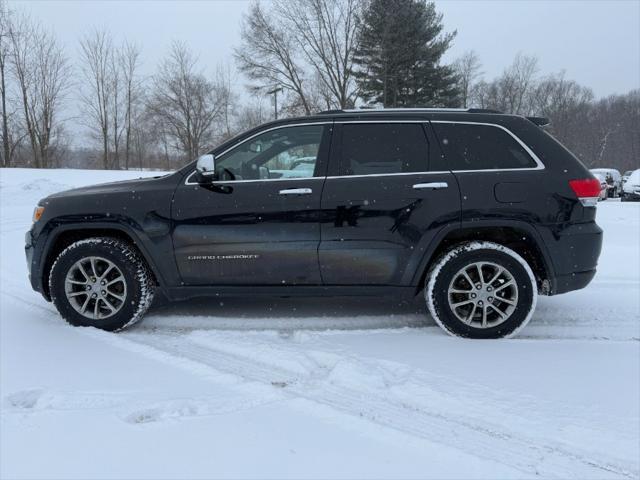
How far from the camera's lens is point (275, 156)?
3992 mm

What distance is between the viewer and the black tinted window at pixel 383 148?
3.72m

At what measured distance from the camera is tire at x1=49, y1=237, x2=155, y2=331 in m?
3.81

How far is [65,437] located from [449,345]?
2.56 m

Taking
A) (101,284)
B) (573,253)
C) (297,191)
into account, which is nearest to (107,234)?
(101,284)

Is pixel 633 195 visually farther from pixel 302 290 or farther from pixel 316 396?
pixel 316 396

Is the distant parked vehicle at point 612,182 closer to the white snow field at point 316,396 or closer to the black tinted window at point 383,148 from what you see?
the white snow field at point 316,396

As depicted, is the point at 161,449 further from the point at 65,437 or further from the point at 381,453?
the point at 381,453

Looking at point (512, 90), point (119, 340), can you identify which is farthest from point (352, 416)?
point (512, 90)

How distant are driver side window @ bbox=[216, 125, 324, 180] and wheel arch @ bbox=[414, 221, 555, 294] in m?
1.18

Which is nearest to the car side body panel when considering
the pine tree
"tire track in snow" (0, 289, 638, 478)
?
"tire track in snow" (0, 289, 638, 478)

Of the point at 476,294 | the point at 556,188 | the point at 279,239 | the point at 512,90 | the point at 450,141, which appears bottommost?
the point at 476,294

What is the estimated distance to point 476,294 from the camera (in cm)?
366

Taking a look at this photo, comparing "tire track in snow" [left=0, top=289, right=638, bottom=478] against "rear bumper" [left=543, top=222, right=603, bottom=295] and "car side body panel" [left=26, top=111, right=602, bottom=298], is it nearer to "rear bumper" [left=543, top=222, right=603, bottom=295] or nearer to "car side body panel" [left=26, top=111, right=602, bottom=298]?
"car side body panel" [left=26, top=111, right=602, bottom=298]

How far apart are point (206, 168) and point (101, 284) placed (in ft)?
4.40
